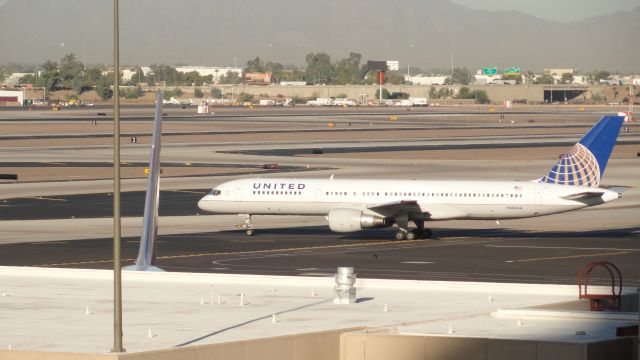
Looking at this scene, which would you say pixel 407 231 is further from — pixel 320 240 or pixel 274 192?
pixel 274 192

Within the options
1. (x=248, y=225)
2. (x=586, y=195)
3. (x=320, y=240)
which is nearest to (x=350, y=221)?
(x=320, y=240)

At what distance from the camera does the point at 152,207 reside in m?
41.8

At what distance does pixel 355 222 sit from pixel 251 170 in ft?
191

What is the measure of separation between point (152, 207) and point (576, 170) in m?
47.4

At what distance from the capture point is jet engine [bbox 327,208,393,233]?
81.4m

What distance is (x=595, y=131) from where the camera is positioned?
8581cm

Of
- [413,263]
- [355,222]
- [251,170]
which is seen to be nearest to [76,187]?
[251,170]

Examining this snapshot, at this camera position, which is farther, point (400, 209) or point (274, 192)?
point (274, 192)

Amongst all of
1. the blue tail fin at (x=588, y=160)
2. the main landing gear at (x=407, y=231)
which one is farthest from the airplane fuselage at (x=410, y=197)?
the blue tail fin at (x=588, y=160)

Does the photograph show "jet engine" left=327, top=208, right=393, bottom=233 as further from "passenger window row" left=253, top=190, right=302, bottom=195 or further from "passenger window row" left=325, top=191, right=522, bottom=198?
"passenger window row" left=253, top=190, right=302, bottom=195

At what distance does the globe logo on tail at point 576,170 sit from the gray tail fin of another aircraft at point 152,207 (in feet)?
144

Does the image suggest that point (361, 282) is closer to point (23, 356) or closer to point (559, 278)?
point (23, 356)

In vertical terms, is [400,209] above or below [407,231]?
above

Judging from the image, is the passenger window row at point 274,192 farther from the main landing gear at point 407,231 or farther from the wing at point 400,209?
the main landing gear at point 407,231
